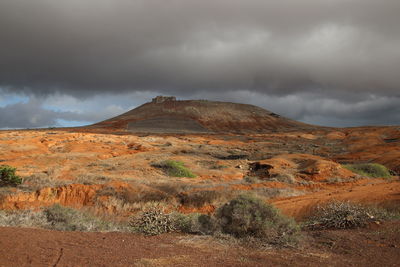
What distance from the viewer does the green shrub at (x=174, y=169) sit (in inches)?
771

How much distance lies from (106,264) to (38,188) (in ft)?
33.7

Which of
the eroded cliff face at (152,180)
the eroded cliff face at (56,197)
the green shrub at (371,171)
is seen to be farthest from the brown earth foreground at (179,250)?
the green shrub at (371,171)

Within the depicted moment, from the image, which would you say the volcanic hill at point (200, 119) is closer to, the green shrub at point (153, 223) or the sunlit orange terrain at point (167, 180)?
the sunlit orange terrain at point (167, 180)

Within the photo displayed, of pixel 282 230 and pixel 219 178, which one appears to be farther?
pixel 219 178

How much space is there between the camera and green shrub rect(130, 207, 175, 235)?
7535 mm

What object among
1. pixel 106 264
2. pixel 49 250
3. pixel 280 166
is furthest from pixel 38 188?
pixel 280 166

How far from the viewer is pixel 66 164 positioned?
68.7ft

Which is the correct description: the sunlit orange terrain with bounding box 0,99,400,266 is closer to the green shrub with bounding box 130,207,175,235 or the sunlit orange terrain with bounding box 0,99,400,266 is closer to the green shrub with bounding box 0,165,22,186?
the green shrub with bounding box 0,165,22,186

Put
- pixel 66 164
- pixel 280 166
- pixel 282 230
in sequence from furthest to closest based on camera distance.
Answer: pixel 280 166
pixel 66 164
pixel 282 230

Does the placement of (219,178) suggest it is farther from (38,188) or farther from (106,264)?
(106,264)

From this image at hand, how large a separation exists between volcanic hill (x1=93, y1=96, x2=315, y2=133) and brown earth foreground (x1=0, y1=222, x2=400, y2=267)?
6419 cm

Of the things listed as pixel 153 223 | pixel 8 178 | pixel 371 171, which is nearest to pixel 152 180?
pixel 8 178

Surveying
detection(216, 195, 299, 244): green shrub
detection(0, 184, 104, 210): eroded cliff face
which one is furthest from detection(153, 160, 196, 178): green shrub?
detection(216, 195, 299, 244): green shrub

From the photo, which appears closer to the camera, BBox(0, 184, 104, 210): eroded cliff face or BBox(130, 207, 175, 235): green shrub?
BBox(130, 207, 175, 235): green shrub
